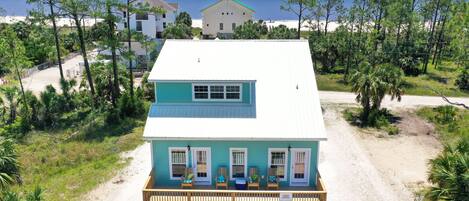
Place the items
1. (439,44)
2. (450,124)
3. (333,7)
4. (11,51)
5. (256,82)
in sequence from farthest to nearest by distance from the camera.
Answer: (439,44) < (333,7) < (11,51) < (450,124) < (256,82)

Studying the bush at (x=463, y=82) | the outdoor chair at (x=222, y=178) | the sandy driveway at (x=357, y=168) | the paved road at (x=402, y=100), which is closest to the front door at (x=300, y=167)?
the sandy driveway at (x=357, y=168)

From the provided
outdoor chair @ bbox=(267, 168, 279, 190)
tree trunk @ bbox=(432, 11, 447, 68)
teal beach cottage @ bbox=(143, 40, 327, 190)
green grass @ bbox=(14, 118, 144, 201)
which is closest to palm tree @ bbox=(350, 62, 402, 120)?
teal beach cottage @ bbox=(143, 40, 327, 190)

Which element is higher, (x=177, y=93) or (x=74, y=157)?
(x=177, y=93)

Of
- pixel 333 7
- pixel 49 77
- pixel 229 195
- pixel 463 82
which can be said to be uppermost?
pixel 333 7

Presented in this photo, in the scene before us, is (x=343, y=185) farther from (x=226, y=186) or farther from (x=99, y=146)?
(x=99, y=146)

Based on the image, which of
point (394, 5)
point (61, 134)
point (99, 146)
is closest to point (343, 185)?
point (99, 146)

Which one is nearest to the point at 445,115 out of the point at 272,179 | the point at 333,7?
the point at 272,179

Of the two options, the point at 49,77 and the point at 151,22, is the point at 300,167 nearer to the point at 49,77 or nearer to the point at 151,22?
the point at 49,77

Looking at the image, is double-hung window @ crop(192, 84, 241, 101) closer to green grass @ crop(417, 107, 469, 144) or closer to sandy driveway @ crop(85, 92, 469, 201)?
sandy driveway @ crop(85, 92, 469, 201)
